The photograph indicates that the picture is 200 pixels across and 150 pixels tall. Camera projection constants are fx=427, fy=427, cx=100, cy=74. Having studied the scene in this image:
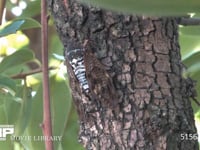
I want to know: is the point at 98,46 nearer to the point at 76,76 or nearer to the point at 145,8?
the point at 76,76

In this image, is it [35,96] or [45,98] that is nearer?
[45,98]

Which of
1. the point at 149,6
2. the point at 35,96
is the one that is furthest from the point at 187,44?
the point at 149,6

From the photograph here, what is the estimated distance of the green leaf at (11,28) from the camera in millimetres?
682

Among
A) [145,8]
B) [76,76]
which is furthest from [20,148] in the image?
[145,8]

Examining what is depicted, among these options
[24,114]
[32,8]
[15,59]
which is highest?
[32,8]

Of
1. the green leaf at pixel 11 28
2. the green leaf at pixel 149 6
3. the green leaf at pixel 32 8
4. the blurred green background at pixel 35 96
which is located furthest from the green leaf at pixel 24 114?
the green leaf at pixel 149 6

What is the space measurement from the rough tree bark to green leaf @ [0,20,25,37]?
198 millimetres

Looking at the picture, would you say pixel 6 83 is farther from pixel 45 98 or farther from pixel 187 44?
pixel 187 44

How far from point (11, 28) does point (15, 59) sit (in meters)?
0.10

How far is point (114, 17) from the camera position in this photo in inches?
19.1

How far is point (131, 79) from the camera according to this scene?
491 mm

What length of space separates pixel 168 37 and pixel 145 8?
39 cm

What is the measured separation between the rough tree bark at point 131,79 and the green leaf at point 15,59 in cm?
29

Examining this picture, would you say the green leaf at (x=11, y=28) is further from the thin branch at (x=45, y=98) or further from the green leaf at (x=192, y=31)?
the green leaf at (x=192, y=31)
